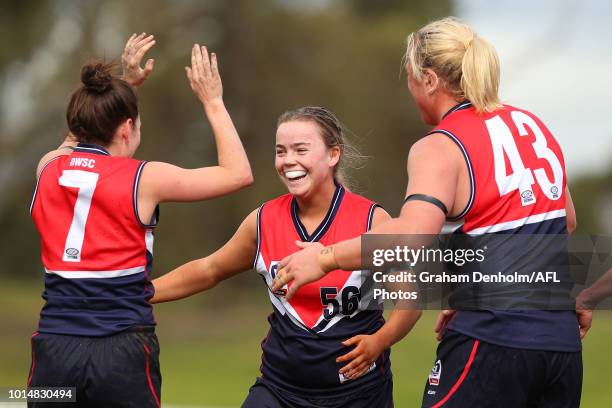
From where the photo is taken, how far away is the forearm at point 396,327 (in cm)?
448

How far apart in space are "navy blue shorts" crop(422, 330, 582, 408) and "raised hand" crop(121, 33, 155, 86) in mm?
2088

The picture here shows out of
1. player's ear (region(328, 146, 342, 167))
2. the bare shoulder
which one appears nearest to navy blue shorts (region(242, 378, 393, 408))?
player's ear (region(328, 146, 342, 167))

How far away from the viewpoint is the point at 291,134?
15.3 ft

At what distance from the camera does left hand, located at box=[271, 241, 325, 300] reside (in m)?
3.84

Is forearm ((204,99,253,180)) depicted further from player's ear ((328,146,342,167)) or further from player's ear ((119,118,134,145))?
player's ear ((328,146,342,167))

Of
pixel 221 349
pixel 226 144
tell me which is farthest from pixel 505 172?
pixel 221 349

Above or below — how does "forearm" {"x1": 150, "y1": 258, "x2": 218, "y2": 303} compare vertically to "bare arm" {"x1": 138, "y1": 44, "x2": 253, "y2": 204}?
below

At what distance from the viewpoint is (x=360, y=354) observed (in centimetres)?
443

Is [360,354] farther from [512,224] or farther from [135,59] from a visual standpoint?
[135,59]

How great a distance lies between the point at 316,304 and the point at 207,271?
765mm

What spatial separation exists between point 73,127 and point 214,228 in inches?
688

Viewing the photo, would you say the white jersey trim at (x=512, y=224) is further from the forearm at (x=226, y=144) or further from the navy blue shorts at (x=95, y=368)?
the navy blue shorts at (x=95, y=368)

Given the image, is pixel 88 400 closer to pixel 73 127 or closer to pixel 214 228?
pixel 73 127

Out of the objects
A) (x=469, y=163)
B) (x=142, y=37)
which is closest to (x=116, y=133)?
(x=142, y=37)
